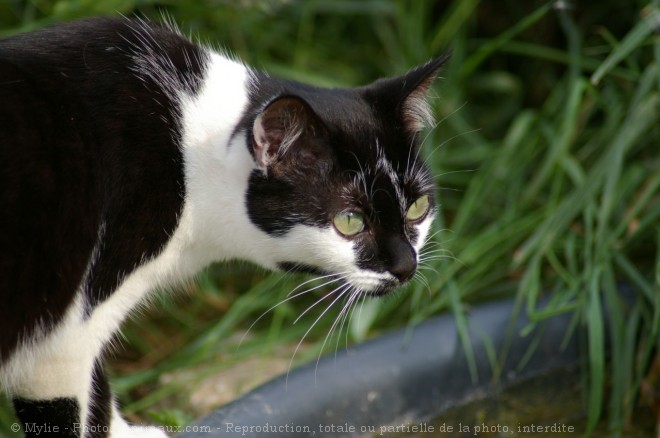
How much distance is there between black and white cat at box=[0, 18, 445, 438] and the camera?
1215mm

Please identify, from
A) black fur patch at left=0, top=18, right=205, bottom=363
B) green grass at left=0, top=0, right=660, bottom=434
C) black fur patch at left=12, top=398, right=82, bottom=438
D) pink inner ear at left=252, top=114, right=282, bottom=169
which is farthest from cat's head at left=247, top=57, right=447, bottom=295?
black fur patch at left=12, top=398, right=82, bottom=438

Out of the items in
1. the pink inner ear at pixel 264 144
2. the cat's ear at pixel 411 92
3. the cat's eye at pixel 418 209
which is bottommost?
the cat's eye at pixel 418 209

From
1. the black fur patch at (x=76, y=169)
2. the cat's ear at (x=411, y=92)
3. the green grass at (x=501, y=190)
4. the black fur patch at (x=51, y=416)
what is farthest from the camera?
the green grass at (x=501, y=190)

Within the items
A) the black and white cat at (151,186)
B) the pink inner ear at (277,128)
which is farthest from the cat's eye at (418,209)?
the pink inner ear at (277,128)

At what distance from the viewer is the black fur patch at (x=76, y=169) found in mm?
1191

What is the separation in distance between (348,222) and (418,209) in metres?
0.15

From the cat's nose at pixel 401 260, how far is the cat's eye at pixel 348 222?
0.06 meters

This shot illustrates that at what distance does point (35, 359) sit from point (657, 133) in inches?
59.0

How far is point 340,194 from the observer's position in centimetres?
135

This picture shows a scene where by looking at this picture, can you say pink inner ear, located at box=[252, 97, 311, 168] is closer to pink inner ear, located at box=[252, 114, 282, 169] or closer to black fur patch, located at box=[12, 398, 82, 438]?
pink inner ear, located at box=[252, 114, 282, 169]

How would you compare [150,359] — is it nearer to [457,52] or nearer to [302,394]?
[302,394]

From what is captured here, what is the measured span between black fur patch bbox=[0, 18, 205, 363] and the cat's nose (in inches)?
12.9

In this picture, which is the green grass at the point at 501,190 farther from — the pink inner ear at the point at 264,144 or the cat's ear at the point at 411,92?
the pink inner ear at the point at 264,144

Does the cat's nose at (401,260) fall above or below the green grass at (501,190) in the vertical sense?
below
